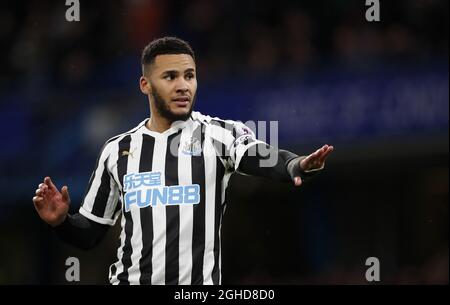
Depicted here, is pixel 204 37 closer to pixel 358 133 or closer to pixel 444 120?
pixel 358 133

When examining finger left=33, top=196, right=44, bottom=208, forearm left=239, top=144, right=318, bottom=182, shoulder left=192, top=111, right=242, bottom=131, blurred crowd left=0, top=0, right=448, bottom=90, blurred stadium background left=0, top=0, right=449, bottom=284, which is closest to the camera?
forearm left=239, top=144, right=318, bottom=182

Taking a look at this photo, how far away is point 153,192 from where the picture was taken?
4527mm

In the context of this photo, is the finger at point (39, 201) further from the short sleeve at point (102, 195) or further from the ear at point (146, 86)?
the ear at point (146, 86)

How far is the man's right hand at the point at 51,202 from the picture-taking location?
4.54m

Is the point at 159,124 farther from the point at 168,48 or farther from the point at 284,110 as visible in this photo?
the point at 284,110

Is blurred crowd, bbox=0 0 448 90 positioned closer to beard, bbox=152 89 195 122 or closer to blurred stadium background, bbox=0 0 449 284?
blurred stadium background, bbox=0 0 449 284

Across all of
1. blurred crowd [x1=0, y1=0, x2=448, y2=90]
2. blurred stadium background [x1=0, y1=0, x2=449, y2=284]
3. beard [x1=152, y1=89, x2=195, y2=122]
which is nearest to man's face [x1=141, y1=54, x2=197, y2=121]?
beard [x1=152, y1=89, x2=195, y2=122]

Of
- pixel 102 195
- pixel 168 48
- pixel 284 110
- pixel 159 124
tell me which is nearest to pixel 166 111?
pixel 159 124

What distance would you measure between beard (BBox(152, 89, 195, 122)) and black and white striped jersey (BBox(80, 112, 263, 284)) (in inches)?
2.0

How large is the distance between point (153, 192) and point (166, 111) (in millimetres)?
434

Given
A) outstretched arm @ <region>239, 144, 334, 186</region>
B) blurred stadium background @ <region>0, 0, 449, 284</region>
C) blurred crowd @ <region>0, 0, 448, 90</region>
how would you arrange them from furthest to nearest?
blurred crowd @ <region>0, 0, 448, 90</region> < blurred stadium background @ <region>0, 0, 449, 284</region> < outstretched arm @ <region>239, 144, 334, 186</region>

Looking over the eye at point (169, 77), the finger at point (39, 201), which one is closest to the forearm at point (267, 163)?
the eye at point (169, 77)

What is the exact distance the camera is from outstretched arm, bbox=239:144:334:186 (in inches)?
158
